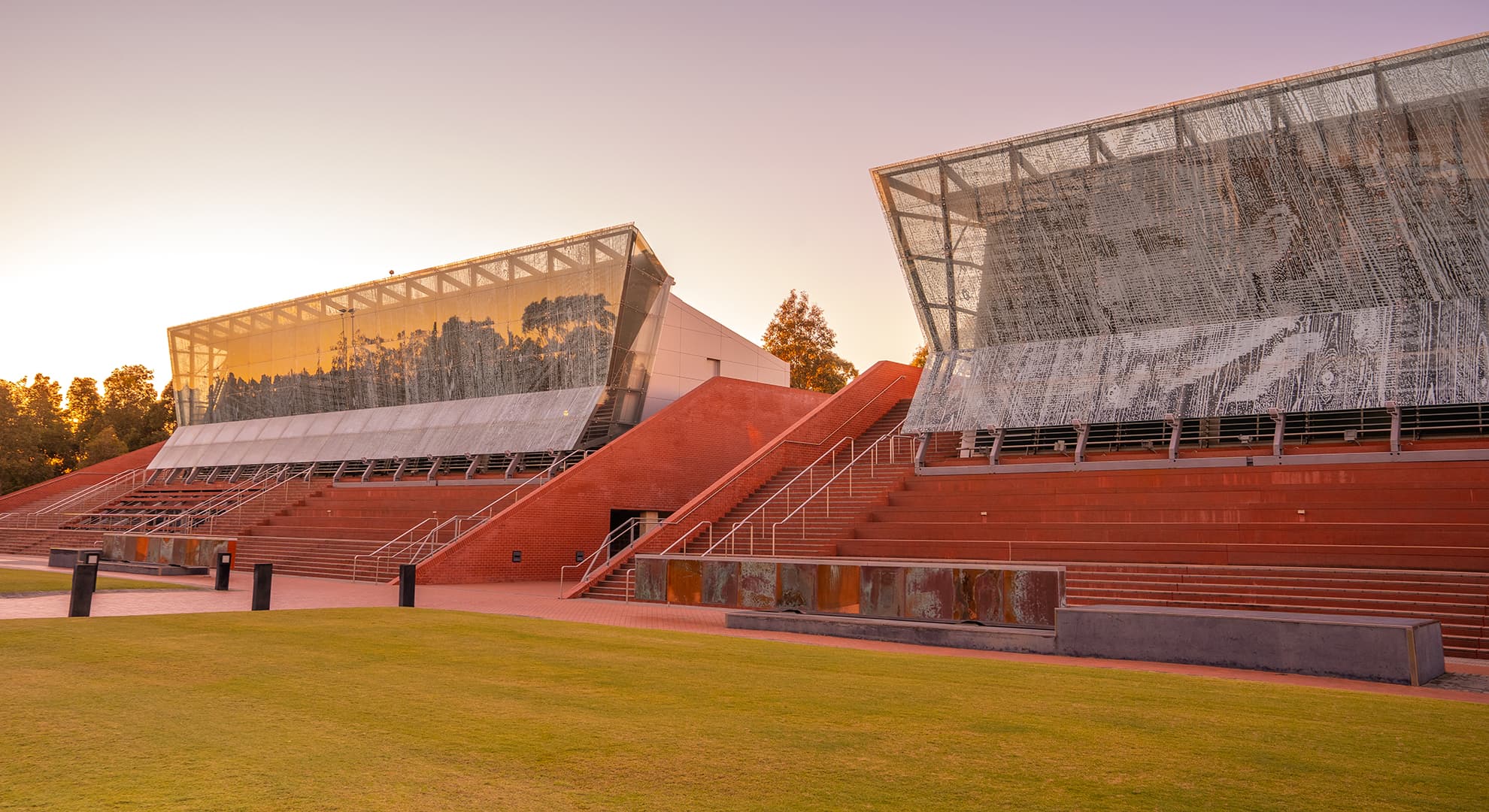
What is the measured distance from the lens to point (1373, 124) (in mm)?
19969

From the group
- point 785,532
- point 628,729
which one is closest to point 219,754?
point 628,729

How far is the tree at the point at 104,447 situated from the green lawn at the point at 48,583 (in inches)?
1329

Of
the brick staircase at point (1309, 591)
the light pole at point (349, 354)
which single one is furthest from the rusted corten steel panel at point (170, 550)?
the brick staircase at point (1309, 591)

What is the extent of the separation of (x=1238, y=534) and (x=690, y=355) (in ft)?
64.3

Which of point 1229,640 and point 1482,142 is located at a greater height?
point 1482,142

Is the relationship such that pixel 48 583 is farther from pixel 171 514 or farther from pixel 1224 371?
pixel 1224 371

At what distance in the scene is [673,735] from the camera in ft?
19.5

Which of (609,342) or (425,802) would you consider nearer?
(425,802)

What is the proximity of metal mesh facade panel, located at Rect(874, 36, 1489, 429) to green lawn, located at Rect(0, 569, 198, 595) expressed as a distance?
16.6 meters

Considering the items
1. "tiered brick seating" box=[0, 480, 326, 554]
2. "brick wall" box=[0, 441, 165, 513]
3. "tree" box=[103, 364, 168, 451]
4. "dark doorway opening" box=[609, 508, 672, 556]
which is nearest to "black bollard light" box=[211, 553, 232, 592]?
"dark doorway opening" box=[609, 508, 672, 556]

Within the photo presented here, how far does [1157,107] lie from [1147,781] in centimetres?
1954

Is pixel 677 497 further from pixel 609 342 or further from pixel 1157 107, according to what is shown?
pixel 1157 107

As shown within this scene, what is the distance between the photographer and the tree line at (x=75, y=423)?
47719mm

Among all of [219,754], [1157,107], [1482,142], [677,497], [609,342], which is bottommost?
[219,754]
